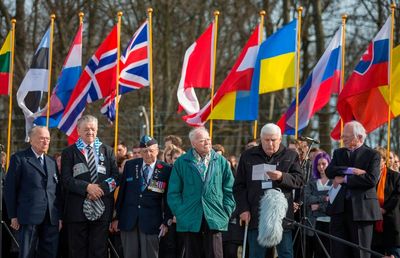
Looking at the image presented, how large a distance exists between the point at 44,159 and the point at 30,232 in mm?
957

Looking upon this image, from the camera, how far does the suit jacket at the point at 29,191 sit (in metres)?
11.3

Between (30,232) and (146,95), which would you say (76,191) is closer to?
(30,232)

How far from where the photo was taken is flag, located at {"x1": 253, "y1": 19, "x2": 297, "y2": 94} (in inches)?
570

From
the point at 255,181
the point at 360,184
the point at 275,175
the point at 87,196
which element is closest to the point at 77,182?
the point at 87,196

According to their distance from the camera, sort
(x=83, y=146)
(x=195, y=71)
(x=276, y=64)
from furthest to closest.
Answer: (x=195, y=71), (x=276, y=64), (x=83, y=146)

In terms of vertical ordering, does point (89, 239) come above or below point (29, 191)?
below

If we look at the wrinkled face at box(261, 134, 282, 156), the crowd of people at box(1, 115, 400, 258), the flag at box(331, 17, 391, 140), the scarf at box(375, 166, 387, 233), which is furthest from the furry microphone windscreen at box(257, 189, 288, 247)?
the flag at box(331, 17, 391, 140)

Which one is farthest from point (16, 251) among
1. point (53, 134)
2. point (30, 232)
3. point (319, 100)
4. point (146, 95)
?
point (146, 95)

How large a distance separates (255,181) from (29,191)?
9.69 ft

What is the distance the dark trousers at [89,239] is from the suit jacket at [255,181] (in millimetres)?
2016

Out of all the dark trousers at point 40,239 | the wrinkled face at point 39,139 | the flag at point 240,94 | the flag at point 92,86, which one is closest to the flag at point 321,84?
the flag at point 240,94

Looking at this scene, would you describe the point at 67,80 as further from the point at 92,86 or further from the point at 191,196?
the point at 191,196

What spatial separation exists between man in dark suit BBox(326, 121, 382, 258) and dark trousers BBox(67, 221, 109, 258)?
3.00 meters

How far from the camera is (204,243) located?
10734mm
